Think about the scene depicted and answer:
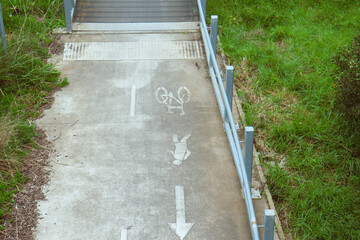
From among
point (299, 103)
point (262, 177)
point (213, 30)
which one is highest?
point (213, 30)

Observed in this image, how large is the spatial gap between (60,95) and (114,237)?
148 inches

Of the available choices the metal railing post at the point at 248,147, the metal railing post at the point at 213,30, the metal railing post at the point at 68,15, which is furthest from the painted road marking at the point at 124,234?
the metal railing post at the point at 68,15

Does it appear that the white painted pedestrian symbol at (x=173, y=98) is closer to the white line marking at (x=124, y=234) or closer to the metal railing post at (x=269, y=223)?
the white line marking at (x=124, y=234)

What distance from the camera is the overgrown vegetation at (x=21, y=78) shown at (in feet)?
24.8

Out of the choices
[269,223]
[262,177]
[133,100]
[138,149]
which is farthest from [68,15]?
[269,223]

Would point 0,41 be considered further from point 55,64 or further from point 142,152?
point 142,152

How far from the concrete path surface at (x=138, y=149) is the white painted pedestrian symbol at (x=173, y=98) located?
18mm

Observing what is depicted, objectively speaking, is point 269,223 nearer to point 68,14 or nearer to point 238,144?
point 238,144

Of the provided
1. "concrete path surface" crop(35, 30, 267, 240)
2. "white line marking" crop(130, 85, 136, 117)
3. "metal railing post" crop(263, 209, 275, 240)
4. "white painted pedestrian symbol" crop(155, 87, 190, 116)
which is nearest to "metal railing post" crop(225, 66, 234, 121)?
"concrete path surface" crop(35, 30, 267, 240)

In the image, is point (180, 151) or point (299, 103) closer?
point (180, 151)

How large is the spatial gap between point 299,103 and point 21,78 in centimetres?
514

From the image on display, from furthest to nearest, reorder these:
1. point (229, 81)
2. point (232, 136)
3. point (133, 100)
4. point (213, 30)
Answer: point (213, 30)
point (133, 100)
point (229, 81)
point (232, 136)

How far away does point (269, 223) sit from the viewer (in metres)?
5.35

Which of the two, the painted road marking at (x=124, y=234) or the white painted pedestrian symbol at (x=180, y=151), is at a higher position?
the white painted pedestrian symbol at (x=180, y=151)
